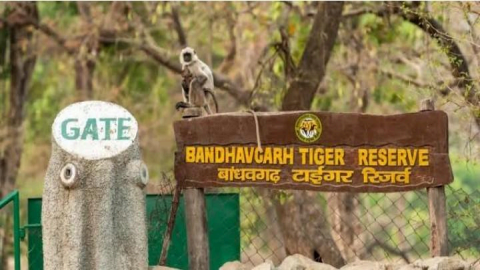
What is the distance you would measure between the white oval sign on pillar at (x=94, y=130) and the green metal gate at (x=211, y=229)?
867mm

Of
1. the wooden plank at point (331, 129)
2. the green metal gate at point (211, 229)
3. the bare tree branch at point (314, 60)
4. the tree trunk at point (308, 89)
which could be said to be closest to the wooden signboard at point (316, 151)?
the wooden plank at point (331, 129)

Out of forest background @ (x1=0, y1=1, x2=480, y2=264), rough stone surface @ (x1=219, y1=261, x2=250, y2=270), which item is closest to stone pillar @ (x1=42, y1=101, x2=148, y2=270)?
rough stone surface @ (x1=219, y1=261, x2=250, y2=270)

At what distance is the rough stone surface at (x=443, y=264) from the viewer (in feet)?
17.7

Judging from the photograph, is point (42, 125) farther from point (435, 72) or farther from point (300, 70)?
point (435, 72)

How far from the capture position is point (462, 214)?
5973mm

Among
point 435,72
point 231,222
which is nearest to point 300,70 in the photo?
point 435,72

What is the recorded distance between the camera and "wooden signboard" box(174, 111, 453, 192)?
5.69 meters

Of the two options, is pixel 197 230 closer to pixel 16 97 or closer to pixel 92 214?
pixel 92 214

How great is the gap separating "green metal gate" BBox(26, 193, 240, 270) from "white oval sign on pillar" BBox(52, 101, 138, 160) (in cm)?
87

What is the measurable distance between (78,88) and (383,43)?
590 centimetres

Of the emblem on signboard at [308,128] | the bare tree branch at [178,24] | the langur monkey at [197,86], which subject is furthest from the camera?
the bare tree branch at [178,24]

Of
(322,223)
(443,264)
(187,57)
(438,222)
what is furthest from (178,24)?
(443,264)

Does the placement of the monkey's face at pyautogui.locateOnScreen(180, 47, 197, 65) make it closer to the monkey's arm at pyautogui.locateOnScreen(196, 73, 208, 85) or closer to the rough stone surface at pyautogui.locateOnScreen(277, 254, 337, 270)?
the monkey's arm at pyautogui.locateOnScreen(196, 73, 208, 85)

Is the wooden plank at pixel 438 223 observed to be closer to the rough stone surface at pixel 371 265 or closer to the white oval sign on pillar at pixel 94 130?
the rough stone surface at pixel 371 265
